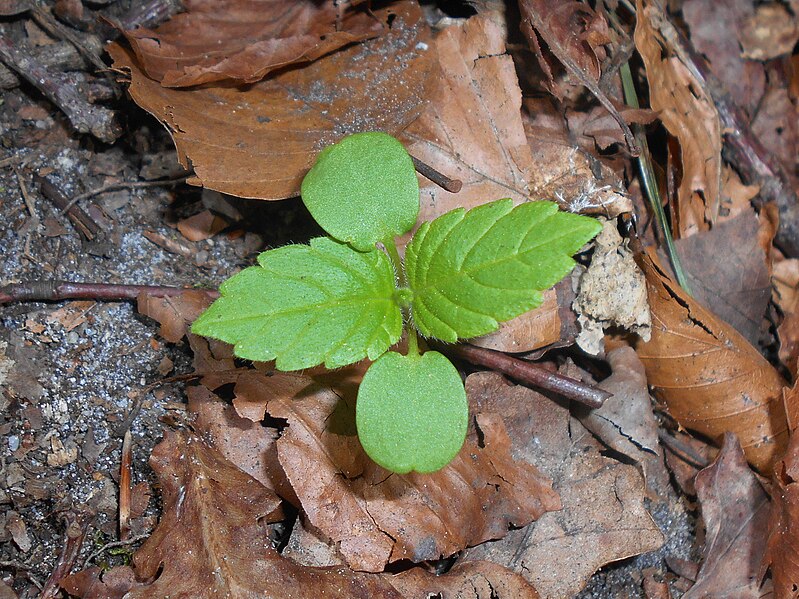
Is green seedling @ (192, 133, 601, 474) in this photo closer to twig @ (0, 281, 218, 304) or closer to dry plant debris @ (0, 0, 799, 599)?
dry plant debris @ (0, 0, 799, 599)

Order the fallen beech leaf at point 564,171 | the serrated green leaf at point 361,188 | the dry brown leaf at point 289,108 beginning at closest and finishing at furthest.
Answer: the serrated green leaf at point 361,188 < the dry brown leaf at point 289,108 < the fallen beech leaf at point 564,171

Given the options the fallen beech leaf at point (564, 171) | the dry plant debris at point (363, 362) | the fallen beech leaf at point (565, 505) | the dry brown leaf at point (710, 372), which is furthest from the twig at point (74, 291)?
the dry brown leaf at point (710, 372)

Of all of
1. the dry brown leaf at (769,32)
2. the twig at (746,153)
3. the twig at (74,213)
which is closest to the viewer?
the twig at (74,213)

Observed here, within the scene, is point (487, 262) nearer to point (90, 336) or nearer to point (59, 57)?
point (90, 336)

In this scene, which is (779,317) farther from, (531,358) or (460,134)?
(460,134)

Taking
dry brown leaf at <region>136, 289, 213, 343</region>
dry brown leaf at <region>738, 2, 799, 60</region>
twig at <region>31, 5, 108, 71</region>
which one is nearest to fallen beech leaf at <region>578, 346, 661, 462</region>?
dry brown leaf at <region>136, 289, 213, 343</region>

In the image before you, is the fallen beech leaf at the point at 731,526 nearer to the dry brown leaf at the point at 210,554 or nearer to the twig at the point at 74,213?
the dry brown leaf at the point at 210,554

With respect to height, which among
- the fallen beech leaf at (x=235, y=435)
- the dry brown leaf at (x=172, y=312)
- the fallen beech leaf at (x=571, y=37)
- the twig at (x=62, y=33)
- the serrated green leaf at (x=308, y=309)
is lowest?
the fallen beech leaf at (x=235, y=435)

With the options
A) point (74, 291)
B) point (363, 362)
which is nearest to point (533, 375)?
point (363, 362)

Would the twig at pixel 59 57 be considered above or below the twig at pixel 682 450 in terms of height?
above
